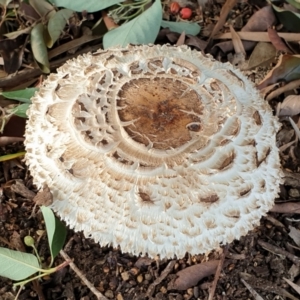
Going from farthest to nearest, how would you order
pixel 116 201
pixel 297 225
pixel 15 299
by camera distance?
pixel 297 225 < pixel 15 299 < pixel 116 201

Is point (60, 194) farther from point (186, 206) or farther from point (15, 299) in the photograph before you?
point (15, 299)

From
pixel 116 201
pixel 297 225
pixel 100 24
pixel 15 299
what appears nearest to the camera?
pixel 116 201

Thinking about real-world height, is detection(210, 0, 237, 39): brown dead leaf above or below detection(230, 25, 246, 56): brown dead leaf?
above

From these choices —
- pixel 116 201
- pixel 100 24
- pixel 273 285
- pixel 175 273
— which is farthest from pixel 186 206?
pixel 100 24

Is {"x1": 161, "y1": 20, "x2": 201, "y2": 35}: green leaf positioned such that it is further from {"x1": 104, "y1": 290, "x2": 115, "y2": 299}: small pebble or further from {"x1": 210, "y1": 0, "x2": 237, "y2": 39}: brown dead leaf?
{"x1": 104, "y1": 290, "x2": 115, "y2": 299}: small pebble

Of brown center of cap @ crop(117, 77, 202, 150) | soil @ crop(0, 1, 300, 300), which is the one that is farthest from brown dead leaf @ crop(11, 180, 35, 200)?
brown center of cap @ crop(117, 77, 202, 150)

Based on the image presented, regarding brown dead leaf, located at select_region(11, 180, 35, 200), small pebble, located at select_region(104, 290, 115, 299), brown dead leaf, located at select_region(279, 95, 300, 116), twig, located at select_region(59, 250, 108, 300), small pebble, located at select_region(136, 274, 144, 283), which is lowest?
small pebble, located at select_region(104, 290, 115, 299)

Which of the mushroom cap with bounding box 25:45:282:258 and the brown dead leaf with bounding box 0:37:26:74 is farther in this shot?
the brown dead leaf with bounding box 0:37:26:74

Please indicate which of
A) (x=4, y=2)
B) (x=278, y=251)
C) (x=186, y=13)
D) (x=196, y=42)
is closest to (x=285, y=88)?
(x=196, y=42)
